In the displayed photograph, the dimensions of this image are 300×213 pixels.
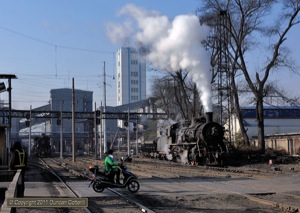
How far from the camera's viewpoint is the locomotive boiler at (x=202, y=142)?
1259 inches

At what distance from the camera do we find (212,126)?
32.0 meters

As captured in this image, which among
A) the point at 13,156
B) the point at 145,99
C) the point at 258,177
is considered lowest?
Answer: the point at 258,177

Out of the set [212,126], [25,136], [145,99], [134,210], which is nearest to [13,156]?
[134,210]

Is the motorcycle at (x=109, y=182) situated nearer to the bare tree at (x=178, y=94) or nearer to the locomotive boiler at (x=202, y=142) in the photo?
the locomotive boiler at (x=202, y=142)

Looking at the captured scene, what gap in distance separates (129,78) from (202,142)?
42.7 metres

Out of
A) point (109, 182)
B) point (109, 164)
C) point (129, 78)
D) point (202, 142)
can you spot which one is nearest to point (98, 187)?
point (109, 182)

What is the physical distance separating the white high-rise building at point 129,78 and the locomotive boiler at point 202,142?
64.1ft

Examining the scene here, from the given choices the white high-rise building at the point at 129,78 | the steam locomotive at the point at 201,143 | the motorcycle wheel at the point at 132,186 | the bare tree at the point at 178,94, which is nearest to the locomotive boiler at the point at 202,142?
the steam locomotive at the point at 201,143

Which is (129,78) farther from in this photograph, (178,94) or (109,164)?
(109,164)

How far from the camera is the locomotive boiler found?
3197 cm

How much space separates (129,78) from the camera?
242 ft

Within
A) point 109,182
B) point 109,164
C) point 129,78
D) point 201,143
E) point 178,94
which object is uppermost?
point 129,78

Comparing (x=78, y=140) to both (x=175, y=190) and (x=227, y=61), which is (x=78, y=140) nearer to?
(x=227, y=61)

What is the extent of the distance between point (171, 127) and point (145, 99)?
4922 cm
